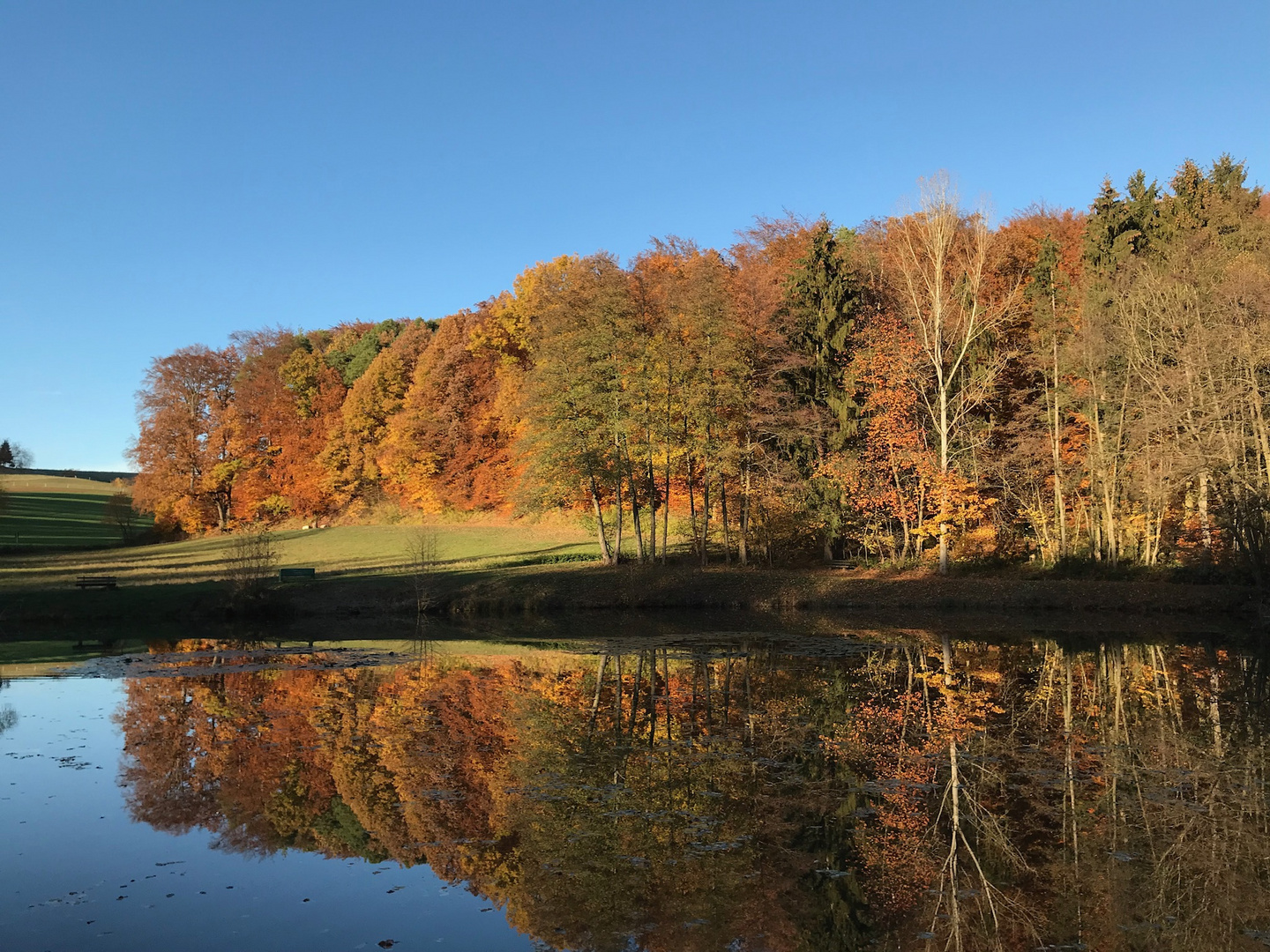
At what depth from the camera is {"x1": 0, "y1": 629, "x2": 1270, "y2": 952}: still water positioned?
6355 millimetres

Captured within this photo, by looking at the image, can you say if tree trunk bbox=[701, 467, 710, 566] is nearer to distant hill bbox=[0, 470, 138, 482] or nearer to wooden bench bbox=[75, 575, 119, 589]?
wooden bench bbox=[75, 575, 119, 589]

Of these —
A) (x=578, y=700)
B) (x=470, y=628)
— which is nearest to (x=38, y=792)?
(x=578, y=700)

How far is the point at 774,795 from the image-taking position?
30.1ft

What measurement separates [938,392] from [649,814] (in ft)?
92.0

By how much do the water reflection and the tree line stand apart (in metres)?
12.7

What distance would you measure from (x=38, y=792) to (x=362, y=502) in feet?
169

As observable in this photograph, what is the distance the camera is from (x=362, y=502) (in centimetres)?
6019

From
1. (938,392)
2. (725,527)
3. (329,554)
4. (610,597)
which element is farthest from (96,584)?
(938,392)

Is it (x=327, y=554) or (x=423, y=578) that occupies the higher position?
(x=327, y=554)

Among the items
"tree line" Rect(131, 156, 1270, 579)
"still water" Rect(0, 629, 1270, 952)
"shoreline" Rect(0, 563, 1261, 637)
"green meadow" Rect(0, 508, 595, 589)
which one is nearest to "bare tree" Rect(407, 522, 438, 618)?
"shoreline" Rect(0, 563, 1261, 637)

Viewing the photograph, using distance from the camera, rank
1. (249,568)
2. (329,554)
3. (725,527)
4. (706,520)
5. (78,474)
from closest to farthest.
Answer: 1. (249,568)
2. (706,520)
3. (725,527)
4. (329,554)
5. (78,474)

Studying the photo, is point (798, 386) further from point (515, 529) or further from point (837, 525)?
point (515, 529)

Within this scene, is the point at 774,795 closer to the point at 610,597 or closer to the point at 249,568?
the point at 610,597

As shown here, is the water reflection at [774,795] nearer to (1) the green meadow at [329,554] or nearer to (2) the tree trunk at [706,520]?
(2) the tree trunk at [706,520]
